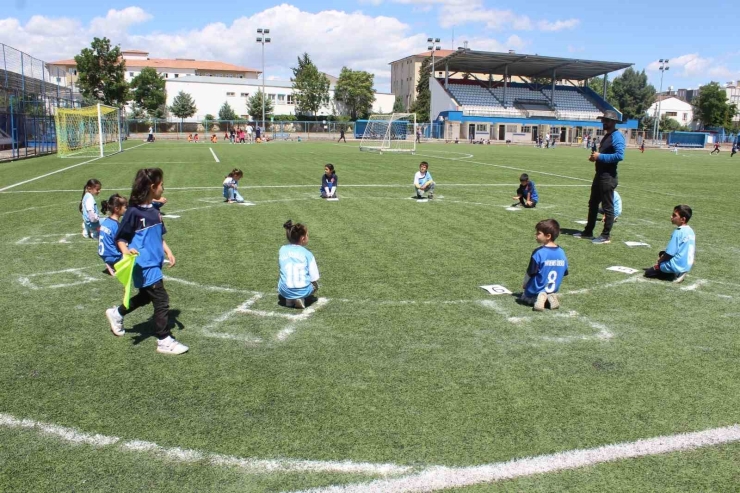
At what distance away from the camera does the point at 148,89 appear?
92750mm

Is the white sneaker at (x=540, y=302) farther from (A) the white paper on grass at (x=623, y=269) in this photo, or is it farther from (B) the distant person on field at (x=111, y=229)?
(B) the distant person on field at (x=111, y=229)

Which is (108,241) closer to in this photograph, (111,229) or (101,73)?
(111,229)

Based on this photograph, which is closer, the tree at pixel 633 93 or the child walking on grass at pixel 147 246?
the child walking on grass at pixel 147 246

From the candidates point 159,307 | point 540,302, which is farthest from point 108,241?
point 540,302

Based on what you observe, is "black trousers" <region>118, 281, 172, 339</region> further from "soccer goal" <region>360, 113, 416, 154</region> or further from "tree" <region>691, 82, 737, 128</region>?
"tree" <region>691, 82, 737, 128</region>

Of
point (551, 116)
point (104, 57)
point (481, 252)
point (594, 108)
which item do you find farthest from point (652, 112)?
point (481, 252)

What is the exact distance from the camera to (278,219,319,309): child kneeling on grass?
647 cm

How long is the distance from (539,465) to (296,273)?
362 cm

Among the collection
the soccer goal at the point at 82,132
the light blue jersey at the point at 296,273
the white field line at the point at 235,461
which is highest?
the soccer goal at the point at 82,132

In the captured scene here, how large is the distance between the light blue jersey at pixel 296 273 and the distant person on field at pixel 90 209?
4703 mm

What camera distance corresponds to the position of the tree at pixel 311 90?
102 metres

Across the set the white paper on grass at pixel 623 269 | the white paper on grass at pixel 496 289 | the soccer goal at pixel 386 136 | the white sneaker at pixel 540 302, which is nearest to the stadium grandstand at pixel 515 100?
the soccer goal at pixel 386 136

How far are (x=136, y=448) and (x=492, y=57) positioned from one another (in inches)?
3157

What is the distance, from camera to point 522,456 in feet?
12.1
